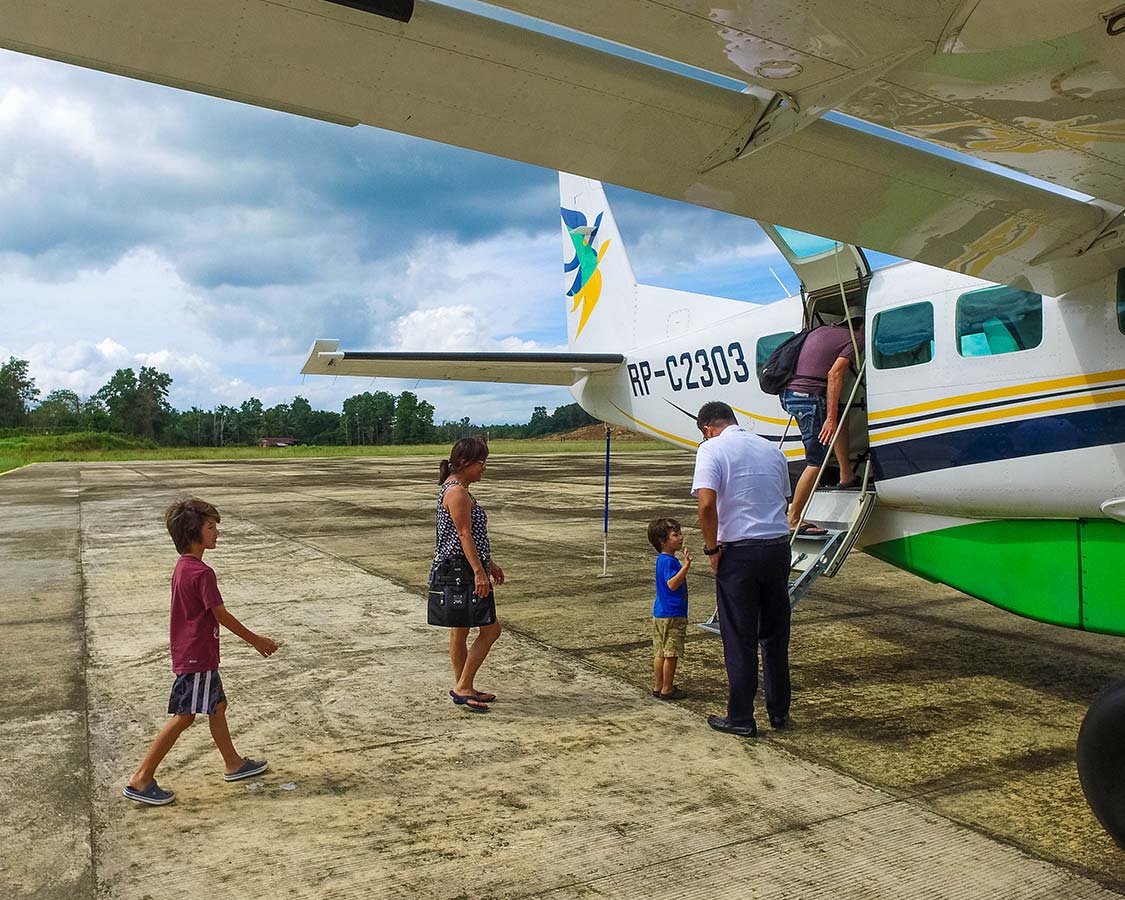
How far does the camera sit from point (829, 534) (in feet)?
18.8

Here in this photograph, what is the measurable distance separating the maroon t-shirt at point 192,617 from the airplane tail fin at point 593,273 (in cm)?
752

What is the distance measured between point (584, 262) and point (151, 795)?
1025 cm

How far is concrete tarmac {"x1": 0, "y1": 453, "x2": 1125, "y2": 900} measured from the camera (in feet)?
10.1

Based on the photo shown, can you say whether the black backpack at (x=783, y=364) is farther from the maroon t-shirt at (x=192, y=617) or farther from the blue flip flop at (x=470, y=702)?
the maroon t-shirt at (x=192, y=617)

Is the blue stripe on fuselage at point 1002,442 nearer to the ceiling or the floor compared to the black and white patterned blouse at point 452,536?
nearer to the ceiling

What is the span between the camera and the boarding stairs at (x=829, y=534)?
18.1ft

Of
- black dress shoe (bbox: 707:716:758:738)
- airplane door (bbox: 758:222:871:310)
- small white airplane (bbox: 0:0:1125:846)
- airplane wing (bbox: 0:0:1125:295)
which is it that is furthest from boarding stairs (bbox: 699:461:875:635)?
airplane wing (bbox: 0:0:1125:295)

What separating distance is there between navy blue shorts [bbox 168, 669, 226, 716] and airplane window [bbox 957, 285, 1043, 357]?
15.0 feet

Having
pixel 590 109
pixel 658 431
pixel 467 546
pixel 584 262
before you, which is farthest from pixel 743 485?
pixel 584 262

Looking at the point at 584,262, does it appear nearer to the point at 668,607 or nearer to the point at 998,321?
the point at 998,321

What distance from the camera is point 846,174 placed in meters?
3.73

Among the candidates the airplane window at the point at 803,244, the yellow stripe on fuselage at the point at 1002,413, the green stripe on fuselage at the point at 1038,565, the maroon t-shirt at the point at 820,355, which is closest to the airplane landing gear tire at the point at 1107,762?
the green stripe on fuselage at the point at 1038,565

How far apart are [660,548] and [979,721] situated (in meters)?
2.00

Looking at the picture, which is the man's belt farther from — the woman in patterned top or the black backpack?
the black backpack
